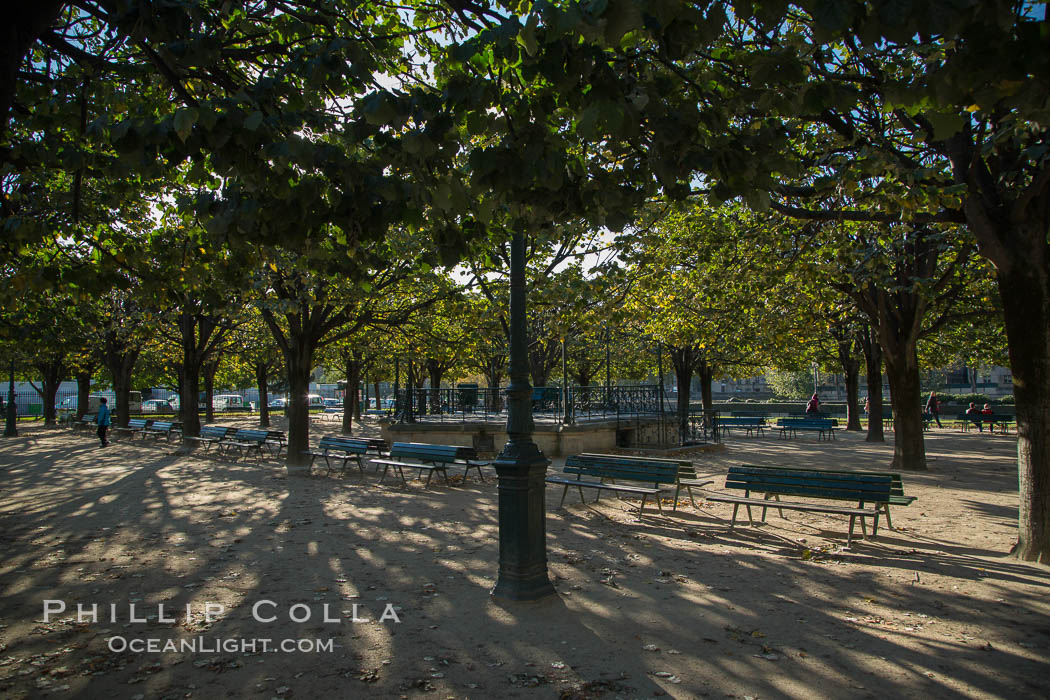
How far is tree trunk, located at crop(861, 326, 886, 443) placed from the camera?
18609 mm

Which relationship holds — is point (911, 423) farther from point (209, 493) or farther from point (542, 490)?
point (209, 493)

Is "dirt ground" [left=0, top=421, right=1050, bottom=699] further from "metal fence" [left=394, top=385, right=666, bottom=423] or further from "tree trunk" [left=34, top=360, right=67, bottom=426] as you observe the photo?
"tree trunk" [left=34, top=360, right=67, bottom=426]

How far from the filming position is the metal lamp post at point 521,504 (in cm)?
552

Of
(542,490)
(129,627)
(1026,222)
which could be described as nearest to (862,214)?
(1026,222)

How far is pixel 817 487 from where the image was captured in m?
7.98

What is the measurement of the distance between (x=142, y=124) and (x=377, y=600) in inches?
158

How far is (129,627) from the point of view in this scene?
4922mm

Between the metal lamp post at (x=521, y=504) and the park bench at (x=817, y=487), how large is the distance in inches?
116

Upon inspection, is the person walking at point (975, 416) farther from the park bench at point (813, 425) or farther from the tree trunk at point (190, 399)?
the tree trunk at point (190, 399)

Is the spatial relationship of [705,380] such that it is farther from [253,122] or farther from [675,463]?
[253,122]

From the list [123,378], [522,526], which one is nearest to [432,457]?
[522,526]

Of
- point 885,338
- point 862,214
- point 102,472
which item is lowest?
point 102,472

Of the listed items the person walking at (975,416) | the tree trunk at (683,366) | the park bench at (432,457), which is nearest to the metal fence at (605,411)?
the park bench at (432,457)

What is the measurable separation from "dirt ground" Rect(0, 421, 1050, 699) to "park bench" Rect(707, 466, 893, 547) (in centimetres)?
39
